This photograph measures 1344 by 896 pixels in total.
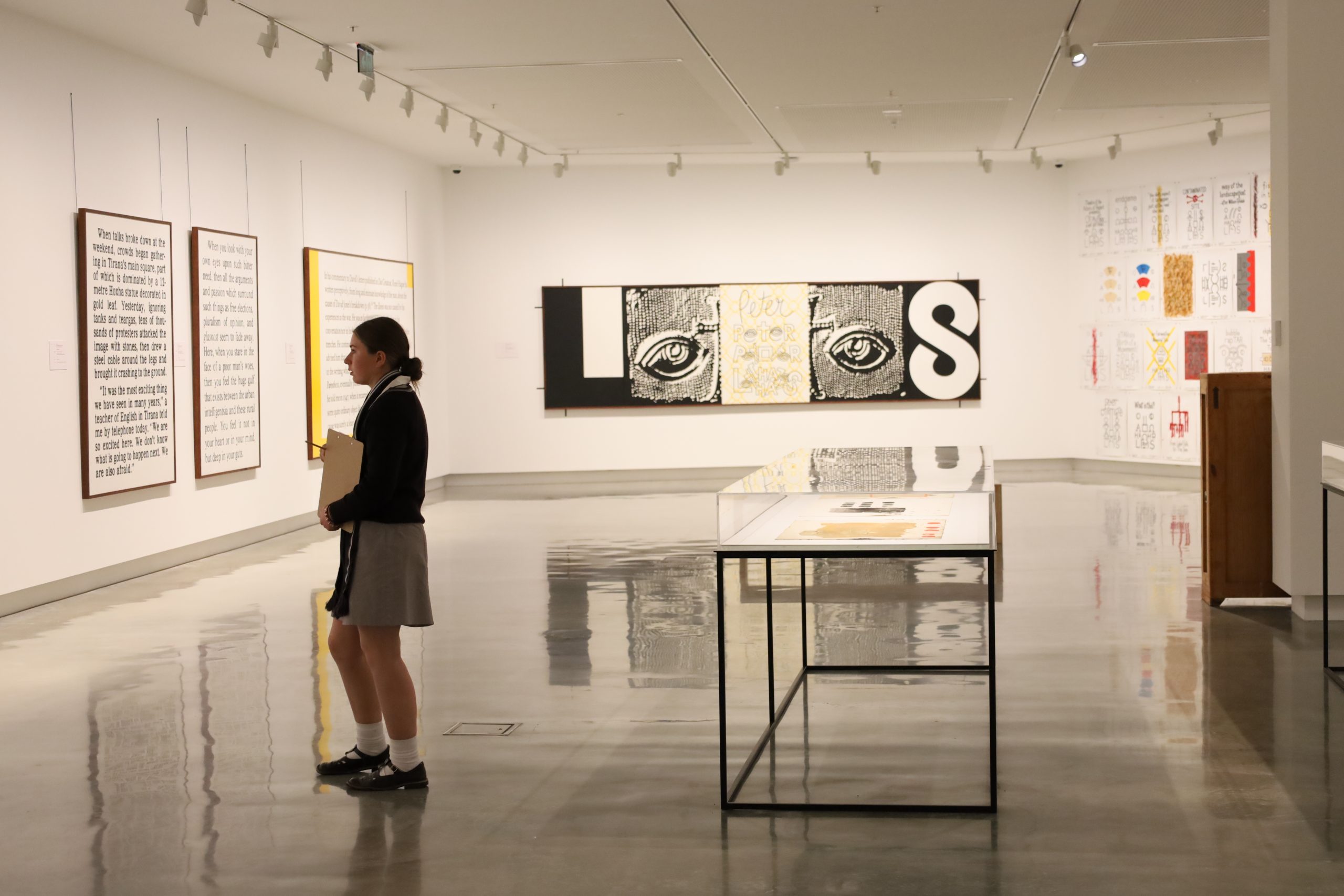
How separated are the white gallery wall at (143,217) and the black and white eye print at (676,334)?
3.14 meters

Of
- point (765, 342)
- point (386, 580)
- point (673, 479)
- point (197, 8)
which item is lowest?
point (673, 479)

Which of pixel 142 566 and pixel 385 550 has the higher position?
pixel 385 550

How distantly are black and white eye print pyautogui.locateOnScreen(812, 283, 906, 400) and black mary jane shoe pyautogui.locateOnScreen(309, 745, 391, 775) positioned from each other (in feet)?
35.8

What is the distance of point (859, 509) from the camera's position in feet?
14.7

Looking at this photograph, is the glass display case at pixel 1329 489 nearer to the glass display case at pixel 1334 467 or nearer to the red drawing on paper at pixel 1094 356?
the glass display case at pixel 1334 467

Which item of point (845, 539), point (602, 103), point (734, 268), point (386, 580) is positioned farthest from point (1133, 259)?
point (386, 580)

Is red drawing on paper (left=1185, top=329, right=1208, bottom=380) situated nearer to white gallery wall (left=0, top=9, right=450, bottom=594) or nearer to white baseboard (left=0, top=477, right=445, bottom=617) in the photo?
white gallery wall (left=0, top=9, right=450, bottom=594)

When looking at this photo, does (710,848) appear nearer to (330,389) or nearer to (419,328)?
(330,389)

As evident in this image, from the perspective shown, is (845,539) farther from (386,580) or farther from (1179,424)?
(1179,424)

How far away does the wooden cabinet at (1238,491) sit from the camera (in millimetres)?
7168

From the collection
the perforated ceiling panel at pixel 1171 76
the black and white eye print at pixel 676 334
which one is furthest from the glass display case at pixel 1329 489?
the black and white eye print at pixel 676 334

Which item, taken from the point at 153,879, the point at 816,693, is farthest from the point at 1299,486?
the point at 153,879

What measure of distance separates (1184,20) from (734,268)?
705 centimetres

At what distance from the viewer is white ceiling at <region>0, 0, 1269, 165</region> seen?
8.12 meters
